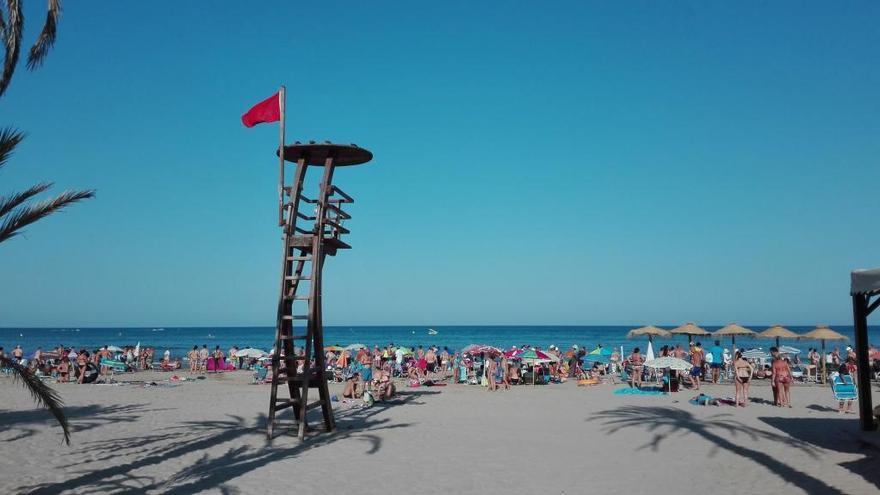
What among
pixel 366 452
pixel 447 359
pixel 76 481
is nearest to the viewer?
pixel 76 481

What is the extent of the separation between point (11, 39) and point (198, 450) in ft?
22.5

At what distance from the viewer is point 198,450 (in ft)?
36.7

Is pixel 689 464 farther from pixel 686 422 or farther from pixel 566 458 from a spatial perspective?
pixel 686 422

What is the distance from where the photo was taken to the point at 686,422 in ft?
45.9

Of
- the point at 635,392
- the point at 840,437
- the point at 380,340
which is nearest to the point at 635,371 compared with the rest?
the point at 635,392

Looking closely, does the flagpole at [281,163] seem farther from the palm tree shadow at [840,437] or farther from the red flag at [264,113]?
the palm tree shadow at [840,437]

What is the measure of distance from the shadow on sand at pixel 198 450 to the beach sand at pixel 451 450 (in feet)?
0.11

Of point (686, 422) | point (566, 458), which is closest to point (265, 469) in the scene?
point (566, 458)

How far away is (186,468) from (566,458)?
5874 mm

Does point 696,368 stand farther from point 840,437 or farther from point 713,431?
point 840,437

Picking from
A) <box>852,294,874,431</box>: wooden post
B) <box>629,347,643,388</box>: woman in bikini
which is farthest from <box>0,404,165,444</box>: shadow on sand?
<box>629,347,643,388</box>: woman in bikini

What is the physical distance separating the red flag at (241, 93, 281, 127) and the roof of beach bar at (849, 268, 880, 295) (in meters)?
10.4

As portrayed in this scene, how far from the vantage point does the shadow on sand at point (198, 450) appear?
346 inches

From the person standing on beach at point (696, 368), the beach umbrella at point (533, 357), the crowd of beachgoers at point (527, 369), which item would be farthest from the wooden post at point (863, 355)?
the beach umbrella at point (533, 357)
